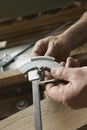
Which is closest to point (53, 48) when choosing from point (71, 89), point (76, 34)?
point (76, 34)

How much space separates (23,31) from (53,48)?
10.4 inches

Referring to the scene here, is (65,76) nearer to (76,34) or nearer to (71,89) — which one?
(71,89)

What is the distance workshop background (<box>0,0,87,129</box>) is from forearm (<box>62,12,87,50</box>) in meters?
0.03

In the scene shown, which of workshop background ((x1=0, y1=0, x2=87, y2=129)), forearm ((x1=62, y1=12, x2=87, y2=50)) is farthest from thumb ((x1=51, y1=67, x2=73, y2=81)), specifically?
forearm ((x1=62, y1=12, x2=87, y2=50))

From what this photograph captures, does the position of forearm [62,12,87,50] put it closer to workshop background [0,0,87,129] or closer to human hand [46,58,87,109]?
workshop background [0,0,87,129]

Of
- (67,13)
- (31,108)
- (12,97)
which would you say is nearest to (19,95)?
(12,97)

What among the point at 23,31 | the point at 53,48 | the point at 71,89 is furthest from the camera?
the point at 23,31

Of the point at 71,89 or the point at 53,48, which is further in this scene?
the point at 53,48

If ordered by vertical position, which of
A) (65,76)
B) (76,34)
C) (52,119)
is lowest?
Answer: (52,119)

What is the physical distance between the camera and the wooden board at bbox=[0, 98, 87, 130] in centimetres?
70

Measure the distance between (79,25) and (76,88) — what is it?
14.9 inches

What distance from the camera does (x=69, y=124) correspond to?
704 mm

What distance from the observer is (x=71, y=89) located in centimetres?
70

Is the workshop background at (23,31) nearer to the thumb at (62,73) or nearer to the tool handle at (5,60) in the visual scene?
the tool handle at (5,60)
